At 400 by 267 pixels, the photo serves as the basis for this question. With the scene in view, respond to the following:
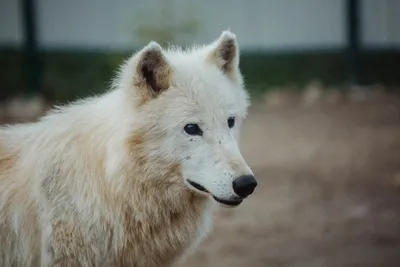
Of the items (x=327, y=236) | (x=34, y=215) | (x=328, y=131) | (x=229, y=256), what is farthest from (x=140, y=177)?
(x=328, y=131)

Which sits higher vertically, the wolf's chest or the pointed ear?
the pointed ear

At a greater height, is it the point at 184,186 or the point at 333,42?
the point at 184,186

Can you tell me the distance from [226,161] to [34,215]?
2.99 ft

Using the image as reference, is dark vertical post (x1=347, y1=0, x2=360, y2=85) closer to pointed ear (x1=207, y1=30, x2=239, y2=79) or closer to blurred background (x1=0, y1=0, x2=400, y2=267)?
blurred background (x1=0, y1=0, x2=400, y2=267)

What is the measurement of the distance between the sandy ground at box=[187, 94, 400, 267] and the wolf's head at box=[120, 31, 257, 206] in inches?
82.8

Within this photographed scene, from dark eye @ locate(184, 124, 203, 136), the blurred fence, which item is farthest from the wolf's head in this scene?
the blurred fence

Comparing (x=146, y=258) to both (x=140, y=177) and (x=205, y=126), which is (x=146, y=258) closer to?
(x=140, y=177)

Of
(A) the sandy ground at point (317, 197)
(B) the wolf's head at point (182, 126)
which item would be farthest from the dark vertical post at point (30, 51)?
(B) the wolf's head at point (182, 126)

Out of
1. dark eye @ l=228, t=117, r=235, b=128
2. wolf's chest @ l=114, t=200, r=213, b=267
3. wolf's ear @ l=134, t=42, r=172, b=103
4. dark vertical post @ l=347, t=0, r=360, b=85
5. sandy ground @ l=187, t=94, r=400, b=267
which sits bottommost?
sandy ground @ l=187, t=94, r=400, b=267

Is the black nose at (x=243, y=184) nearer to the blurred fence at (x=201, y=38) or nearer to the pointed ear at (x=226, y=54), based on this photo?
the pointed ear at (x=226, y=54)

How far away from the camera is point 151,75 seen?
3.74 meters

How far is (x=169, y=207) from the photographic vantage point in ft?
12.3

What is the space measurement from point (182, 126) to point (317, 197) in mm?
3925

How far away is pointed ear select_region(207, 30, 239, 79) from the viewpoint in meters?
3.96
